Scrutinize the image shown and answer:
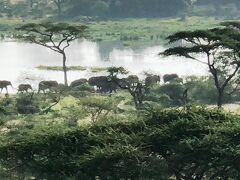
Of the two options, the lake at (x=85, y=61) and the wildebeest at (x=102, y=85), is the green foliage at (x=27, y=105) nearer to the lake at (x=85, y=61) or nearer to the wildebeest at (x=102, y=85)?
the wildebeest at (x=102, y=85)

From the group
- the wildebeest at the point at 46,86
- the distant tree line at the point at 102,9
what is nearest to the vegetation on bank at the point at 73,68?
the wildebeest at the point at 46,86

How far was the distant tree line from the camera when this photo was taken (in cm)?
10269

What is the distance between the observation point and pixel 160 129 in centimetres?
1694

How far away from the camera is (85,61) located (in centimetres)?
6191

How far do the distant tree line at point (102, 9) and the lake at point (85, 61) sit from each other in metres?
25.3

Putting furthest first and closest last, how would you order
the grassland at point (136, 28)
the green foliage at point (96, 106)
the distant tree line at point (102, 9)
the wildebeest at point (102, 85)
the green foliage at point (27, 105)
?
1. the distant tree line at point (102, 9)
2. the grassland at point (136, 28)
3. the wildebeest at point (102, 85)
4. the green foliage at point (27, 105)
5. the green foliage at point (96, 106)

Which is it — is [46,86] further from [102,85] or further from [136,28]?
[136,28]

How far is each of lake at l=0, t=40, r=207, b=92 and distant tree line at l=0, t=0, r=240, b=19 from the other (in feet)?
83.1

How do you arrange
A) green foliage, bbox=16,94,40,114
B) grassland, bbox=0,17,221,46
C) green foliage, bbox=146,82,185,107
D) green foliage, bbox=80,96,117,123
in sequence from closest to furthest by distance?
green foliage, bbox=80,96,117,123, green foliage, bbox=16,94,40,114, green foliage, bbox=146,82,185,107, grassland, bbox=0,17,221,46

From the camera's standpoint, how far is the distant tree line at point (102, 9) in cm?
10269

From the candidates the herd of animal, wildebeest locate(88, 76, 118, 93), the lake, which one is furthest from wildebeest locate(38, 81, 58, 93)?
the lake

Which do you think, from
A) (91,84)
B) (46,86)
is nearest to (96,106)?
(46,86)

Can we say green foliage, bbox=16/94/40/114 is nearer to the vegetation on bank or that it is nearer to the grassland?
the vegetation on bank

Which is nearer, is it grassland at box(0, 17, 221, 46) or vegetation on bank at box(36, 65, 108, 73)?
vegetation on bank at box(36, 65, 108, 73)
